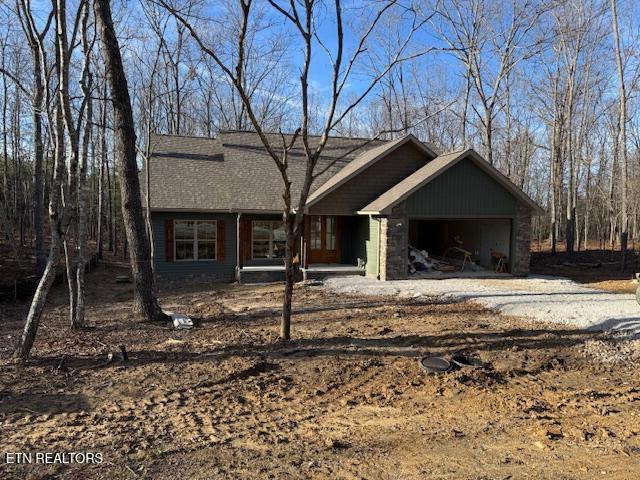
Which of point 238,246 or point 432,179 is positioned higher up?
point 432,179

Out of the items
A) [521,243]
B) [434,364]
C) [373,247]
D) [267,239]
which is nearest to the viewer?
[434,364]

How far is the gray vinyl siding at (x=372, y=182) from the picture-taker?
48.1 feet

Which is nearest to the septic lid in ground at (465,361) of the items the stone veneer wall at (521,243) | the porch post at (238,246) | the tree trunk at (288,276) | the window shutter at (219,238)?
the tree trunk at (288,276)

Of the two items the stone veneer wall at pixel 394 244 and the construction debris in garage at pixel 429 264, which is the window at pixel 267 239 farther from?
the construction debris in garage at pixel 429 264

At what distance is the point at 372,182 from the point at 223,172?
18.8 feet

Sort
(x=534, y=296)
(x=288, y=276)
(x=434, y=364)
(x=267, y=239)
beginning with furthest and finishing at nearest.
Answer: (x=267, y=239) < (x=534, y=296) < (x=288, y=276) < (x=434, y=364)

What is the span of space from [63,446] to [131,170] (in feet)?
17.7

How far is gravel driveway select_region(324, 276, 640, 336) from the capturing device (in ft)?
27.0

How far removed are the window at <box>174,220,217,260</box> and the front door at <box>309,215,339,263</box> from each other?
3534 millimetres

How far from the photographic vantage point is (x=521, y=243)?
14.4 meters

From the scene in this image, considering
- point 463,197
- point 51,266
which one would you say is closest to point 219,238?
point 463,197

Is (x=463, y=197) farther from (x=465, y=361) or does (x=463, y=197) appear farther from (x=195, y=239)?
(x=195, y=239)

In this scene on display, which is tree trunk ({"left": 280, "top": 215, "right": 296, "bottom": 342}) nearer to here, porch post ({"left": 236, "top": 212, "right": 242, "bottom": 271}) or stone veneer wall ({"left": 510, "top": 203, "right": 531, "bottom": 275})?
porch post ({"left": 236, "top": 212, "right": 242, "bottom": 271})

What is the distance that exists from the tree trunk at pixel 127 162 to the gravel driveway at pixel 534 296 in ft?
17.6
